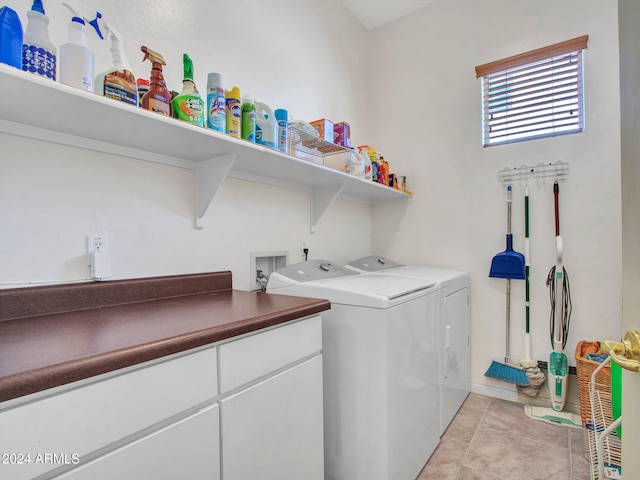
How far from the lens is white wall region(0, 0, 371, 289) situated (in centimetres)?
109

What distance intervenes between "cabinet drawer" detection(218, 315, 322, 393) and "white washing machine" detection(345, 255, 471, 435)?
3.15 ft

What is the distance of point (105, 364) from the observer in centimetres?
65

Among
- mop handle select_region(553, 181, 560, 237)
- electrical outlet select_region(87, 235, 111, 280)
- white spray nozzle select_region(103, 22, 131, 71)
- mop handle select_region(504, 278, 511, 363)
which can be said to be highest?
white spray nozzle select_region(103, 22, 131, 71)

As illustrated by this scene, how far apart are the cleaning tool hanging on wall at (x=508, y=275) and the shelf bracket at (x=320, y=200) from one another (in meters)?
1.28

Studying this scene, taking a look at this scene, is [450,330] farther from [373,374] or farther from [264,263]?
[264,263]

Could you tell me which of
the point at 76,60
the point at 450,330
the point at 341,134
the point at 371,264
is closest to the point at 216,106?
the point at 76,60

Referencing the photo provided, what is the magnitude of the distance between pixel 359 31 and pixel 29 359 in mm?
3218

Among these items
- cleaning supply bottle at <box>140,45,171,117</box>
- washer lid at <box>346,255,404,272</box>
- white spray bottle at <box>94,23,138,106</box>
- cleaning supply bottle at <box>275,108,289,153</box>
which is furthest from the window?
white spray bottle at <box>94,23,138,106</box>

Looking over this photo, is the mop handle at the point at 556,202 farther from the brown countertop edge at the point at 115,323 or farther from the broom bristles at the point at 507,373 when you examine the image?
the brown countertop edge at the point at 115,323

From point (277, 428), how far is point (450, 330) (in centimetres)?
133

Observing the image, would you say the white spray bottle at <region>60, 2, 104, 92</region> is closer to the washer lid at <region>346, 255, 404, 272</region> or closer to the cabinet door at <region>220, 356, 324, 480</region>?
the cabinet door at <region>220, 356, 324, 480</region>

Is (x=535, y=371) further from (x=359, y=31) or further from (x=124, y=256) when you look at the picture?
(x=359, y=31)

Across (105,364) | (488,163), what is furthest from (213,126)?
(488,163)

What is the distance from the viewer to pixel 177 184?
1.49 metres
